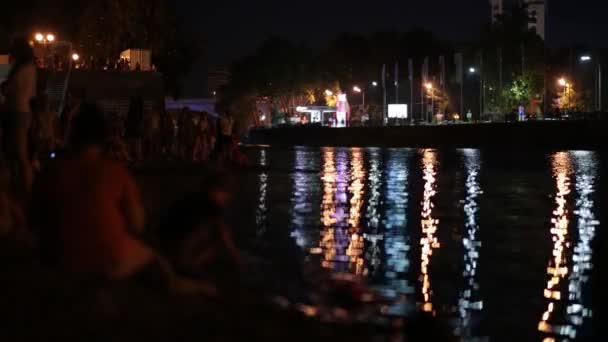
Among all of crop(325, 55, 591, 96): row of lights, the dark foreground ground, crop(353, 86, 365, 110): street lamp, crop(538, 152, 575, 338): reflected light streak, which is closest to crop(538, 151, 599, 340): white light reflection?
crop(538, 152, 575, 338): reflected light streak

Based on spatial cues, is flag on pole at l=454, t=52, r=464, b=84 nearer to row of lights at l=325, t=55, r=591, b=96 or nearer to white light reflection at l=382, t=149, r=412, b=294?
row of lights at l=325, t=55, r=591, b=96

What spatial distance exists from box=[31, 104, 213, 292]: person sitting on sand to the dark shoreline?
162 feet

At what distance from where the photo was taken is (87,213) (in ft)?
20.4

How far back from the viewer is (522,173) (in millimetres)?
28234

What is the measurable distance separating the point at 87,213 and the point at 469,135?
5603 centimetres

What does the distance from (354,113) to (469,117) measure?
24033 millimetres

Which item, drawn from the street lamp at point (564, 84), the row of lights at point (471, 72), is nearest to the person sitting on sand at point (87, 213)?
the row of lights at point (471, 72)

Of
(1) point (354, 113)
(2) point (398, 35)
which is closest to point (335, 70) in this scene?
(1) point (354, 113)

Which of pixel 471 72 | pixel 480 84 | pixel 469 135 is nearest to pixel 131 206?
pixel 469 135

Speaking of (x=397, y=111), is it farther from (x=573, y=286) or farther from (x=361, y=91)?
(x=573, y=286)

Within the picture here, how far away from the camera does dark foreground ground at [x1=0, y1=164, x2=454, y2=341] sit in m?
5.33

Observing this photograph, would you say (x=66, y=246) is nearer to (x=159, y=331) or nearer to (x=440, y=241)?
(x=159, y=331)

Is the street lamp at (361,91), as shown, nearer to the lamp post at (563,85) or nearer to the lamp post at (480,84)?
the lamp post at (480,84)

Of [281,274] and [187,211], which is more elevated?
[187,211]
